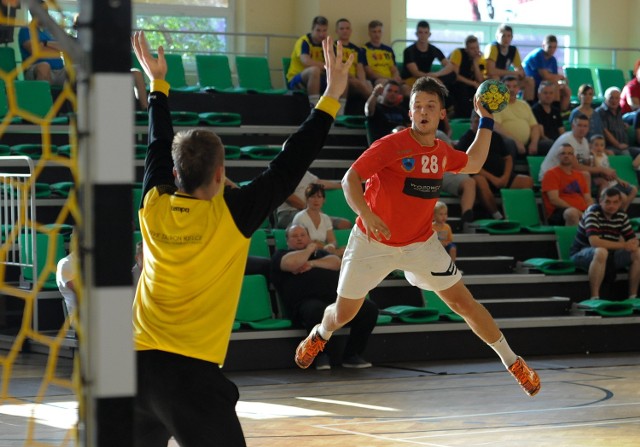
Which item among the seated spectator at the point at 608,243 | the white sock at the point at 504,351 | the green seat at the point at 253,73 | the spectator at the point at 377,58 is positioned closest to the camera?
the white sock at the point at 504,351

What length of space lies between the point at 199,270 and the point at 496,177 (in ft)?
30.2

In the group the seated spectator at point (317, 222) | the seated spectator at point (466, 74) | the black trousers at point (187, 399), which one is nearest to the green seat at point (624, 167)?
the seated spectator at point (466, 74)

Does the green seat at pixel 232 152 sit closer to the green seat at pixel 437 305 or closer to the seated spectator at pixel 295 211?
the seated spectator at pixel 295 211

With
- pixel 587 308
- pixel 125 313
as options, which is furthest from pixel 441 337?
pixel 125 313

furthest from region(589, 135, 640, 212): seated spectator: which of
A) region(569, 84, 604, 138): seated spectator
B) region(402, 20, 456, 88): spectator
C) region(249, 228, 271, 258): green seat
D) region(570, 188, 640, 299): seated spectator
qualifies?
region(249, 228, 271, 258): green seat

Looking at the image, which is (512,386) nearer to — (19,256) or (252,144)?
(19,256)

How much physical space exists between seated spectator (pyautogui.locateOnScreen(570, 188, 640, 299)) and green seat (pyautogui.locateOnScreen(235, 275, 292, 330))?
11.2 feet

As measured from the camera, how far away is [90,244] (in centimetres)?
251

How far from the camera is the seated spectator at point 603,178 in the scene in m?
12.5

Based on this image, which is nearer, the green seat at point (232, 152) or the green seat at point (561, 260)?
the green seat at point (561, 260)

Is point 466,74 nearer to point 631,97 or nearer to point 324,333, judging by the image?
point 631,97

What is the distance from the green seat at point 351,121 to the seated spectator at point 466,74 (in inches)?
57.7

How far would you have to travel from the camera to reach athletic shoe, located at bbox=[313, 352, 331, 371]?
9.37m

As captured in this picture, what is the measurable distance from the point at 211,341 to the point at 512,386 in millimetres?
5476
